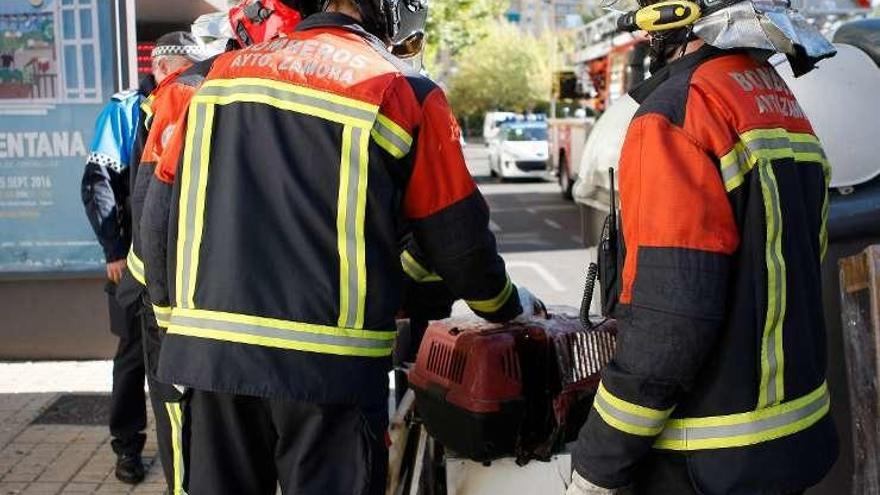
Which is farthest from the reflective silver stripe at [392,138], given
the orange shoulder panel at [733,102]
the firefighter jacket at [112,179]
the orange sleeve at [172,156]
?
the firefighter jacket at [112,179]

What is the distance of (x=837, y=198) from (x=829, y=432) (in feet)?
3.44

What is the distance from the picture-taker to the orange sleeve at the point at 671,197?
2.04 metres

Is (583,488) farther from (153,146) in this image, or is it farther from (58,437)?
(58,437)

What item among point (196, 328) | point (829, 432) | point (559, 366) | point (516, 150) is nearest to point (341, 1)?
point (196, 328)

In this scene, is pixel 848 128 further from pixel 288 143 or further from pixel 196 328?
pixel 196 328

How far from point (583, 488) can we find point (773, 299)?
0.56 metres

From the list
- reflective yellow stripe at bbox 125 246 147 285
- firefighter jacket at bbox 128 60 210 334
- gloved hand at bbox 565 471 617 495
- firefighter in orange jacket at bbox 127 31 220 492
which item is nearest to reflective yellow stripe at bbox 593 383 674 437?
gloved hand at bbox 565 471 617 495

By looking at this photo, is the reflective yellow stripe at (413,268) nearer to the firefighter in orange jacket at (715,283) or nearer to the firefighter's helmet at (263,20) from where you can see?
the firefighter's helmet at (263,20)

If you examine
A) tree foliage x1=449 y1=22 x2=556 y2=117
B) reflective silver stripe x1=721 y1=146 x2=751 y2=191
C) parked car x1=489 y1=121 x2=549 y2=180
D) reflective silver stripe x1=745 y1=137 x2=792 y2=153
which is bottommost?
tree foliage x1=449 y1=22 x2=556 y2=117

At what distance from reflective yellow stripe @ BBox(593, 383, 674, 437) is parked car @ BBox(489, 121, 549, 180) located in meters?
23.0

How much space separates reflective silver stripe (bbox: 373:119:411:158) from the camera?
2.41 meters

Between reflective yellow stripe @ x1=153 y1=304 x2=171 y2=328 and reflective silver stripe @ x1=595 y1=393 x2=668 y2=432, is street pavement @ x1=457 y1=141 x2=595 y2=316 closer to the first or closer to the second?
reflective yellow stripe @ x1=153 y1=304 x2=171 y2=328

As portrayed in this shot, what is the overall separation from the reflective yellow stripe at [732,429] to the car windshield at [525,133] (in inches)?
936

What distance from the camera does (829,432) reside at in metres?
2.38
